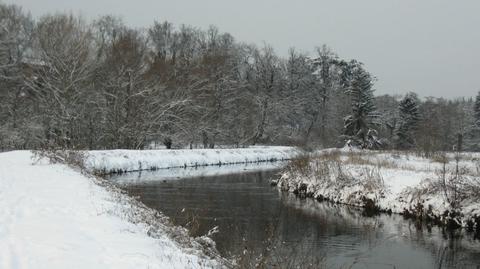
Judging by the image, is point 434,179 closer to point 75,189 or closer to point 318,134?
point 75,189

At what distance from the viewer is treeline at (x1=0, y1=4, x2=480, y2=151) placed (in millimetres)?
36469

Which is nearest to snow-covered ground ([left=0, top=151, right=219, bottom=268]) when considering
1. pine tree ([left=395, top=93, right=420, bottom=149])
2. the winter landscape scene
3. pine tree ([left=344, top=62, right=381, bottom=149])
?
the winter landscape scene

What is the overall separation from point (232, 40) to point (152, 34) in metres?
11.9

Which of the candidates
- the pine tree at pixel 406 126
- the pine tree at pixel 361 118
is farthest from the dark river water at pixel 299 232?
the pine tree at pixel 406 126

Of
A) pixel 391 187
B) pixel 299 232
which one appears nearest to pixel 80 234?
pixel 299 232

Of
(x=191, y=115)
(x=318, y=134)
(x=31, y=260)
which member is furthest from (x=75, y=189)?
(x=318, y=134)

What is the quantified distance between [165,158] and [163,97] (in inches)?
399

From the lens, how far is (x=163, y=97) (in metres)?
42.7

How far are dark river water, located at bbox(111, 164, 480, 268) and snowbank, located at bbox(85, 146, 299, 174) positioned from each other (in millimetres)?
6231

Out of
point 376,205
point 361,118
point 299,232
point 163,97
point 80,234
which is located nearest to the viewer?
point 80,234

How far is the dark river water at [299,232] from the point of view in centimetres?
967

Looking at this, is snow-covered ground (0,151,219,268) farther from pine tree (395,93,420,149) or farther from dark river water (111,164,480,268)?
pine tree (395,93,420,149)

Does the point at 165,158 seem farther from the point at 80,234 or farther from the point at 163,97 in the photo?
the point at 80,234

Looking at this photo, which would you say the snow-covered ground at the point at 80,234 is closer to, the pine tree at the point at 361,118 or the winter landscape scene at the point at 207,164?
the winter landscape scene at the point at 207,164
